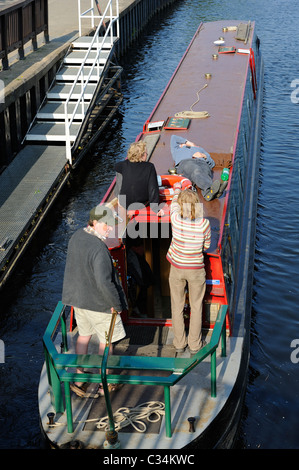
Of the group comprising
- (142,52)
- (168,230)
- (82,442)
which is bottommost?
(142,52)

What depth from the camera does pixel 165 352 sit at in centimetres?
869

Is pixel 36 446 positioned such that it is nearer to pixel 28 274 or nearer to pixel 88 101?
pixel 28 274

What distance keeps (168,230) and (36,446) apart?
10.8ft

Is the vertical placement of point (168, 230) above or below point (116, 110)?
above

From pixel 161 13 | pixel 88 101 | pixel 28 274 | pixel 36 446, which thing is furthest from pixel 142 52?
pixel 36 446

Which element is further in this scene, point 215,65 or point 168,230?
point 215,65

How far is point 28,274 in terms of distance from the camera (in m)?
13.3

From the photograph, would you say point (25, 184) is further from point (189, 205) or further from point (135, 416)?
point (135, 416)

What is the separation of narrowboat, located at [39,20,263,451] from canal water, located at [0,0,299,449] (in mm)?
890

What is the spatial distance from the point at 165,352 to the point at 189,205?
204cm

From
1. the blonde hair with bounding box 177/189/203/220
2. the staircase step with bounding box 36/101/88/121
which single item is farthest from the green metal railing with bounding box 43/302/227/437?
the staircase step with bounding box 36/101/88/121

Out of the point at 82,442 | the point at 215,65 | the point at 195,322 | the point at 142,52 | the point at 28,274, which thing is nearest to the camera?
the point at 82,442

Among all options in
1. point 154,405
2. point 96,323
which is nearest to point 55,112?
point 96,323

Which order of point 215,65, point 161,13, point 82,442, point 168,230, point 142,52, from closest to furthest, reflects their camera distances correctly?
point 82,442, point 168,230, point 215,65, point 142,52, point 161,13
